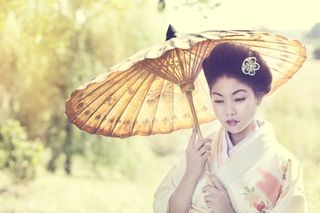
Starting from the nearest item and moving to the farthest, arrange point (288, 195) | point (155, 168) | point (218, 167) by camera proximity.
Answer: point (288, 195), point (218, 167), point (155, 168)

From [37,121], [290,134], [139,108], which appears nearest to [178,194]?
[139,108]

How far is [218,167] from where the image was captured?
2145mm

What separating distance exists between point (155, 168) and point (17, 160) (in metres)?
0.63

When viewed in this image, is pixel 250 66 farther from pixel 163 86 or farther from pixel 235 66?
pixel 163 86

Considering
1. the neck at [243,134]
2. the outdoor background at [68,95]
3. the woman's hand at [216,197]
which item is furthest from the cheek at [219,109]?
the outdoor background at [68,95]

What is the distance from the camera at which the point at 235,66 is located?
202 centimetres

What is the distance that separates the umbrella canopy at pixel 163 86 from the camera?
202 cm

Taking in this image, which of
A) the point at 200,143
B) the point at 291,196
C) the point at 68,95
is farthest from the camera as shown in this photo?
the point at 68,95

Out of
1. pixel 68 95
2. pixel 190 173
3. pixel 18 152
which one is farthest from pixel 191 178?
pixel 18 152

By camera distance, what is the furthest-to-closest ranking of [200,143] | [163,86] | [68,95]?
[68,95] < [163,86] < [200,143]

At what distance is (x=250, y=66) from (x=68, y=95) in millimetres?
1249

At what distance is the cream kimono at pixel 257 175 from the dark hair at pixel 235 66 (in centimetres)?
16

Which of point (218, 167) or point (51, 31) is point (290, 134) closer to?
point (218, 167)

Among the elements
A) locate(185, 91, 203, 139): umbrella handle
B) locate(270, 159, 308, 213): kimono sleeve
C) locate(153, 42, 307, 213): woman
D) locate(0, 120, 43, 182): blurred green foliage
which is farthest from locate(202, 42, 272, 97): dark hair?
locate(0, 120, 43, 182): blurred green foliage
